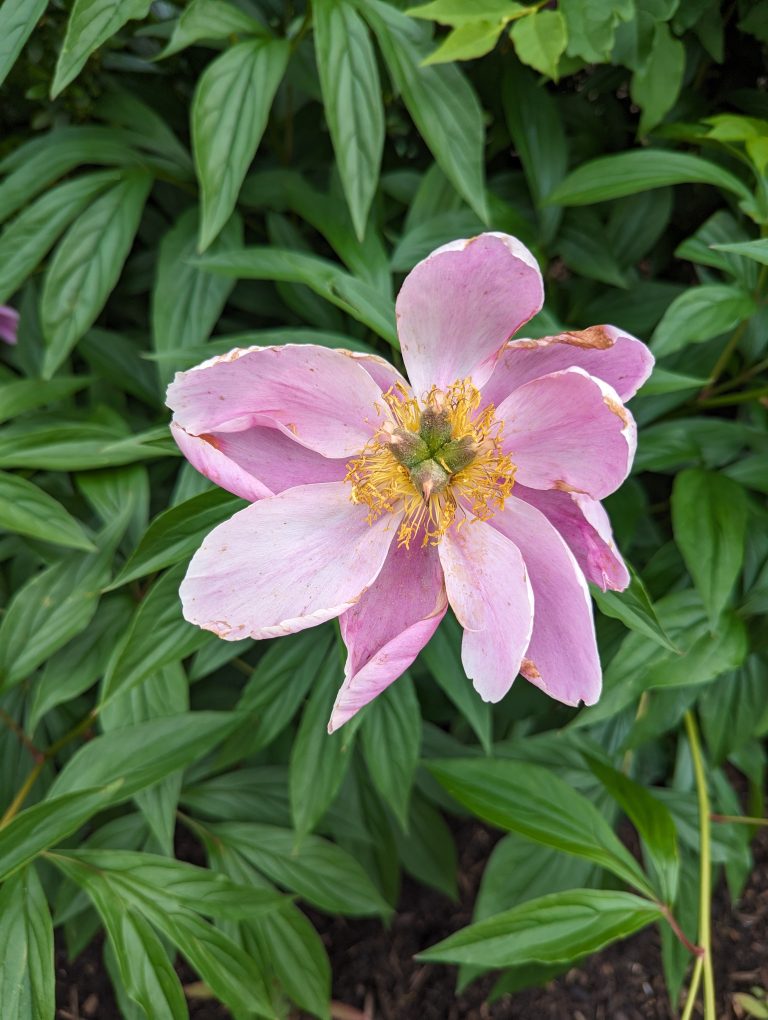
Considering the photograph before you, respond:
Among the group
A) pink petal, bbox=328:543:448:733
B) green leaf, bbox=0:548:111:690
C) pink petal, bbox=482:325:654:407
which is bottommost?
green leaf, bbox=0:548:111:690

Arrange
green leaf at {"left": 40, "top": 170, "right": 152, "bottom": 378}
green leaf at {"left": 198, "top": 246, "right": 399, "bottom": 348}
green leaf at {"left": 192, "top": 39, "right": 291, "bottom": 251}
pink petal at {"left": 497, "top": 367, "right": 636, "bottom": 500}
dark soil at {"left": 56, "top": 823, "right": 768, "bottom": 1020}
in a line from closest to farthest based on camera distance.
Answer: pink petal at {"left": 497, "top": 367, "right": 636, "bottom": 500}
green leaf at {"left": 198, "top": 246, "right": 399, "bottom": 348}
green leaf at {"left": 192, "top": 39, "right": 291, "bottom": 251}
green leaf at {"left": 40, "top": 170, "right": 152, "bottom": 378}
dark soil at {"left": 56, "top": 823, "right": 768, "bottom": 1020}

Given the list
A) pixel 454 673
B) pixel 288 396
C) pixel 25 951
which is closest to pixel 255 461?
pixel 288 396

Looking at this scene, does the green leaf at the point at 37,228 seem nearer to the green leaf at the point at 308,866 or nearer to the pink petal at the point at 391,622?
the pink petal at the point at 391,622

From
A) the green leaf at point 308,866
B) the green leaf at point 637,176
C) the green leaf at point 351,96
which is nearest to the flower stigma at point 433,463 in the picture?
the green leaf at point 351,96

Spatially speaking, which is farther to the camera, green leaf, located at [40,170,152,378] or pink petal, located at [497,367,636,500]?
green leaf, located at [40,170,152,378]

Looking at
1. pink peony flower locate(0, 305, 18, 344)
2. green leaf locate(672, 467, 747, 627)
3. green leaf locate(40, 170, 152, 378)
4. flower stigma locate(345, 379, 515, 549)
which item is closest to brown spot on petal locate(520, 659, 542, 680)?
flower stigma locate(345, 379, 515, 549)

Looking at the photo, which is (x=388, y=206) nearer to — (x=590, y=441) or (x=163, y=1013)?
(x=590, y=441)

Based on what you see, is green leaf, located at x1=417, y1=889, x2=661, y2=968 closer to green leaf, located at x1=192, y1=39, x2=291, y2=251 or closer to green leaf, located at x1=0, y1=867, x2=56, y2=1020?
green leaf, located at x1=0, y1=867, x2=56, y2=1020
